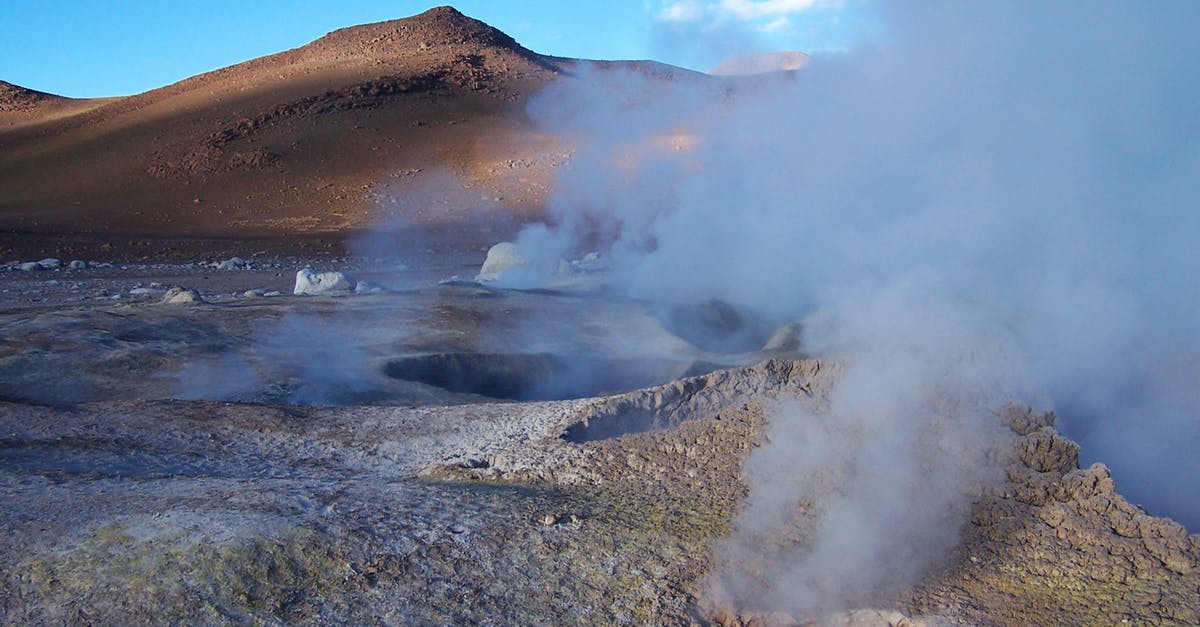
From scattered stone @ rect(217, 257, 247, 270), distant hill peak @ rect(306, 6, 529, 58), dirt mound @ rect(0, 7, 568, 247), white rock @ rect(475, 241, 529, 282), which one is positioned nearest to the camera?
white rock @ rect(475, 241, 529, 282)

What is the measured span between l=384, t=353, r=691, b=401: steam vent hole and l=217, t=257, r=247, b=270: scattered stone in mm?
11034

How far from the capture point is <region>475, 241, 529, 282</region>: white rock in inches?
503

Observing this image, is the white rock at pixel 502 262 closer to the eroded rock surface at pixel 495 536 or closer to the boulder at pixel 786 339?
the boulder at pixel 786 339

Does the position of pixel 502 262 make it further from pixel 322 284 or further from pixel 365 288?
pixel 322 284

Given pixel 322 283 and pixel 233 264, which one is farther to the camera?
pixel 233 264

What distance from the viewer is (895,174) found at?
7.11 metres

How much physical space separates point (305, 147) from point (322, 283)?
21.6 meters

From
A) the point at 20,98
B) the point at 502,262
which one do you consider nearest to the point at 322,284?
the point at 502,262

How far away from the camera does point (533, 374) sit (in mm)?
7922

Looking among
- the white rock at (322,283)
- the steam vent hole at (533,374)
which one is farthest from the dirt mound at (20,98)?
the steam vent hole at (533,374)

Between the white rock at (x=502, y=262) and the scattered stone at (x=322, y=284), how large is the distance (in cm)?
193

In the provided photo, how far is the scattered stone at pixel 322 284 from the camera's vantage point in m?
11.5

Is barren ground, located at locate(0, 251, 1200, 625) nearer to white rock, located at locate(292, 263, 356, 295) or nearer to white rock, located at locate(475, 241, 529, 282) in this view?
white rock, located at locate(292, 263, 356, 295)

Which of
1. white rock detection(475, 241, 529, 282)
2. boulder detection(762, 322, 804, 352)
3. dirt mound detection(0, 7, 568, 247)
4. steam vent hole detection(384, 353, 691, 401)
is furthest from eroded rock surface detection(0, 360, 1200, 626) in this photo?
dirt mound detection(0, 7, 568, 247)
